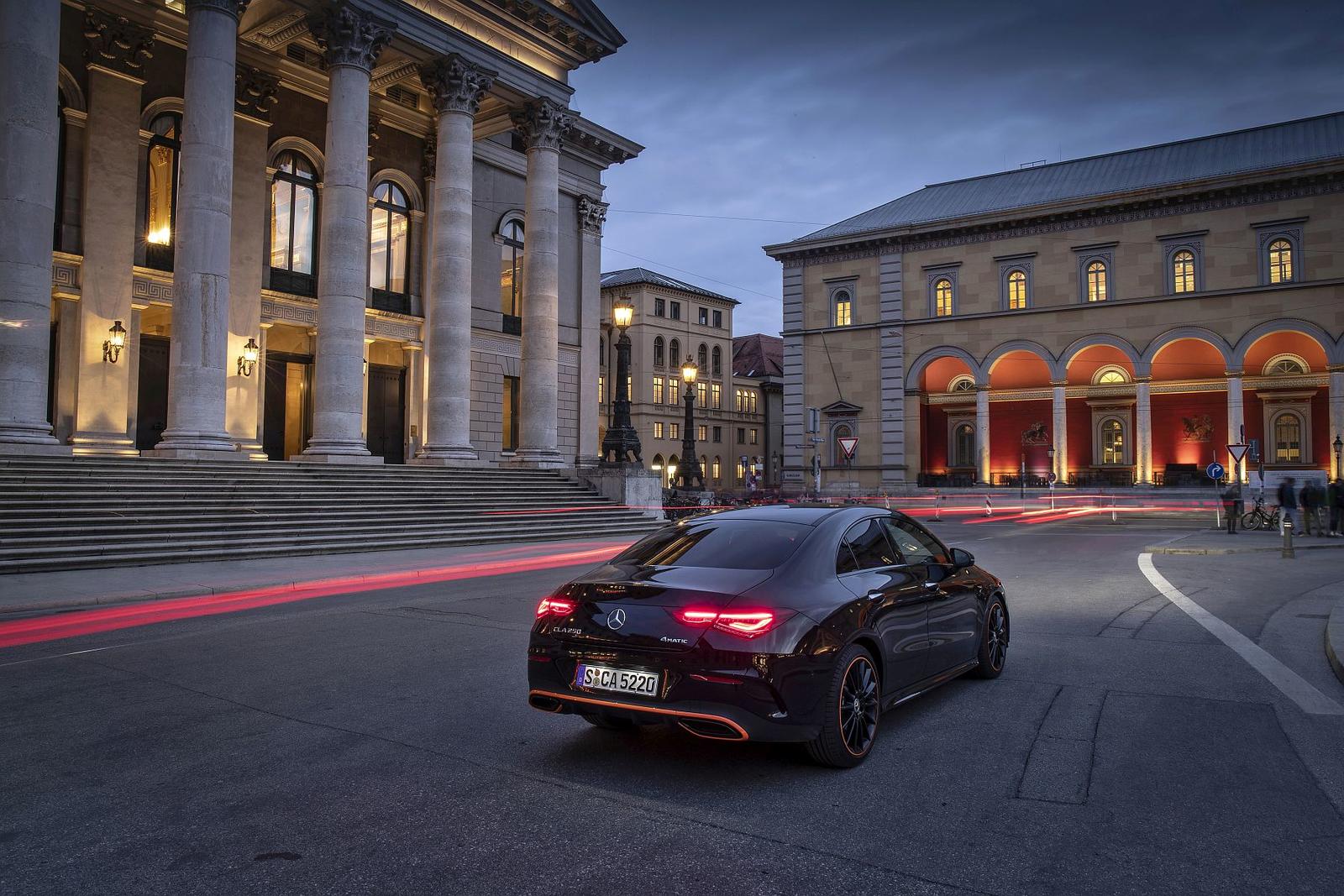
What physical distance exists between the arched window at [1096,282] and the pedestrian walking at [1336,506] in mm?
22030

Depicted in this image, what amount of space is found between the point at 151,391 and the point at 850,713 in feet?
84.3

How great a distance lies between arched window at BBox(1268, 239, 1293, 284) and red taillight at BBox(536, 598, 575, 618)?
46.5 metres

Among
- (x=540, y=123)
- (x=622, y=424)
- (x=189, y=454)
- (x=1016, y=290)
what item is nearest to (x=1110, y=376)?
(x=1016, y=290)

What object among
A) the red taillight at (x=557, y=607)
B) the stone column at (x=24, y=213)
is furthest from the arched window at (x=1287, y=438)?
the stone column at (x=24, y=213)

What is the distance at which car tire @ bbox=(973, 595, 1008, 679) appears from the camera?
6961 millimetres

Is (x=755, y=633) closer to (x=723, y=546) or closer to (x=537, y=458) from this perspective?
(x=723, y=546)

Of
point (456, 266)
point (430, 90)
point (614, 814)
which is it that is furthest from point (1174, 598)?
point (430, 90)

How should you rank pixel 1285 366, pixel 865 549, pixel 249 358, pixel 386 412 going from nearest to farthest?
pixel 865 549
pixel 249 358
pixel 386 412
pixel 1285 366

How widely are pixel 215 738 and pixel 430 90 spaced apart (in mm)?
25448

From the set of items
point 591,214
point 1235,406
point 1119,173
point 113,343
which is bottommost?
point 113,343

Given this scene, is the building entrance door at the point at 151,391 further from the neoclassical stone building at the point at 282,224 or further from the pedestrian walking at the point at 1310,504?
the pedestrian walking at the point at 1310,504

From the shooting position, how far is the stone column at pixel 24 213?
704 inches

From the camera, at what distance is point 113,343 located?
75.9 feet

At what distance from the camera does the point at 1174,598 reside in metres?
12.0
